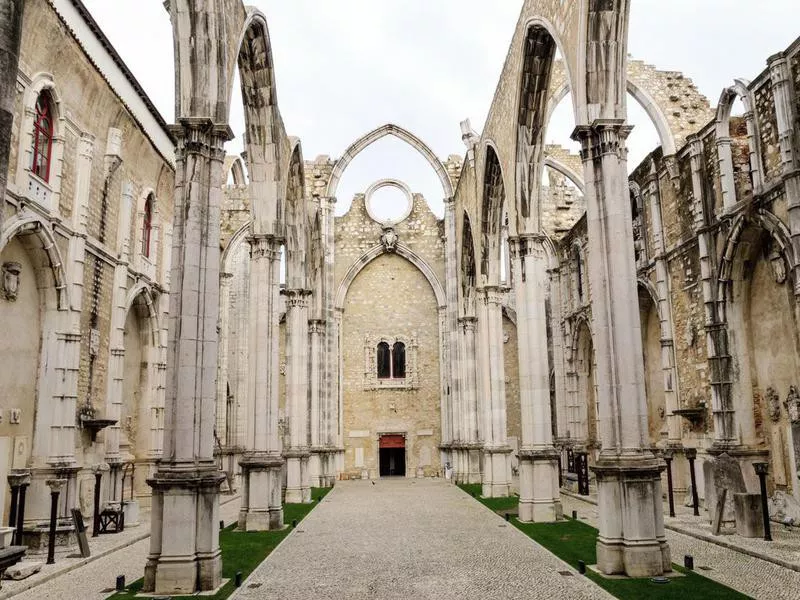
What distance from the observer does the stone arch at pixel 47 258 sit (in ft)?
37.1

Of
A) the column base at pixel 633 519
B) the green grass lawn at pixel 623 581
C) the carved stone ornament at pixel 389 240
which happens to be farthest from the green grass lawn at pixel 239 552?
the carved stone ornament at pixel 389 240

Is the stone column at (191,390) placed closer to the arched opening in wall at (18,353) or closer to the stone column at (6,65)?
the stone column at (6,65)

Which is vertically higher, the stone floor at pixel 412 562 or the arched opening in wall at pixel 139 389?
the arched opening in wall at pixel 139 389

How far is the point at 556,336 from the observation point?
2511 cm

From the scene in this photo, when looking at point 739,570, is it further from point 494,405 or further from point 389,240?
point 389,240

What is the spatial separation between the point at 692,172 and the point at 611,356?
8.32m

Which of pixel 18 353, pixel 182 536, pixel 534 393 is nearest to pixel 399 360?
pixel 534 393

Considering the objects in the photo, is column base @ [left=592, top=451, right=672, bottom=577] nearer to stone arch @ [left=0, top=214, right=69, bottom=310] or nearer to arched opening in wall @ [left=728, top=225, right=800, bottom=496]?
arched opening in wall @ [left=728, top=225, right=800, bottom=496]

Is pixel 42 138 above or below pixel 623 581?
above

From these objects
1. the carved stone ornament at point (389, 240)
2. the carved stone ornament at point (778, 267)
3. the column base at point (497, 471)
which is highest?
the carved stone ornament at point (389, 240)

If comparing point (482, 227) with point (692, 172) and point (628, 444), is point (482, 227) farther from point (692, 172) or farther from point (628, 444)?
point (628, 444)

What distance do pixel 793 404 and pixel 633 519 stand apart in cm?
588

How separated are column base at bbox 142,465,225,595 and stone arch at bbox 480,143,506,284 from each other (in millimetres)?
12676

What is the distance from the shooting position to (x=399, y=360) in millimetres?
28891
